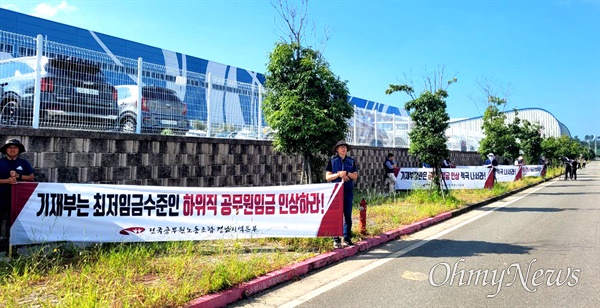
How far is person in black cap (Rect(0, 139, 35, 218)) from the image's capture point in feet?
19.0

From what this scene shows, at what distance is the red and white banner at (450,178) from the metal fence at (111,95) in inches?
290

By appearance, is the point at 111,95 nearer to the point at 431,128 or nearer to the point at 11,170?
the point at 11,170

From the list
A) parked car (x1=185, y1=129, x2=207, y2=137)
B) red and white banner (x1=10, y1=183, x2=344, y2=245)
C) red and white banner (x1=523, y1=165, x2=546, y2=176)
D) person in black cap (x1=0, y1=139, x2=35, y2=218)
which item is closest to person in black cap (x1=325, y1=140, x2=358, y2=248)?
red and white banner (x1=10, y1=183, x2=344, y2=245)

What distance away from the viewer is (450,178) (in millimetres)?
17062

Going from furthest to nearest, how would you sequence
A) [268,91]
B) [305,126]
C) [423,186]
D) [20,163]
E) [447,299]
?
[423,186], [268,91], [305,126], [20,163], [447,299]

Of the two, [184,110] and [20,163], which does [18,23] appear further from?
[20,163]

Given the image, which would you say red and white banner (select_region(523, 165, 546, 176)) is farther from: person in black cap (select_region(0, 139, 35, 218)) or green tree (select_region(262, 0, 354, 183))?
person in black cap (select_region(0, 139, 35, 218))

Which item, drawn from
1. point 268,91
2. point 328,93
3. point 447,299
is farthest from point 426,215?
point 447,299

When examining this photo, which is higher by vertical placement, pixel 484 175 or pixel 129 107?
pixel 129 107

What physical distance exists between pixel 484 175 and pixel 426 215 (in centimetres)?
872

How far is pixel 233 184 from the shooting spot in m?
10.4

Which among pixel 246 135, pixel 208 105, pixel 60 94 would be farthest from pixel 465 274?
pixel 60 94

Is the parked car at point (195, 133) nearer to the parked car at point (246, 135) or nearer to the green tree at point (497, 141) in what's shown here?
the parked car at point (246, 135)

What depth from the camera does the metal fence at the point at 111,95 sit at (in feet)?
22.6
